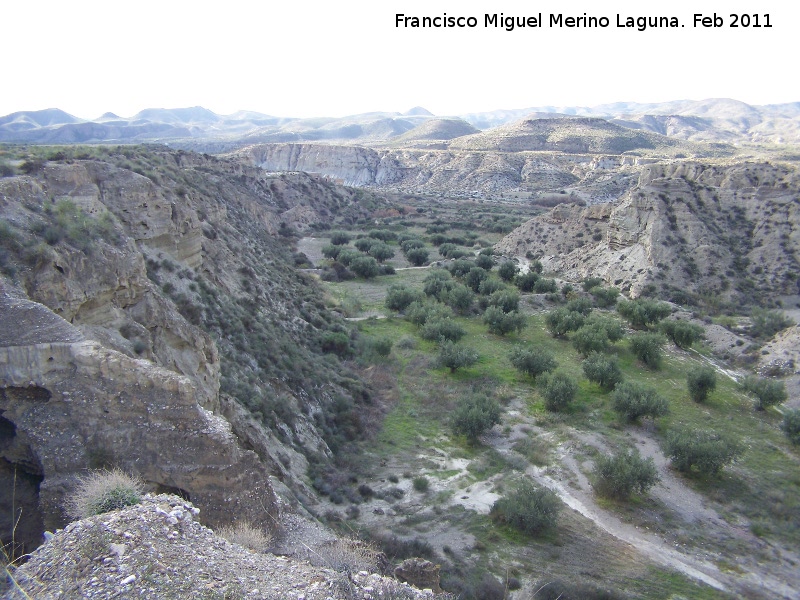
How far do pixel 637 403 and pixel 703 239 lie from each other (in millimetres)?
25365

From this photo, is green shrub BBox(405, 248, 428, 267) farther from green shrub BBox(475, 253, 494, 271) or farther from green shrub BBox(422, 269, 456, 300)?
green shrub BBox(422, 269, 456, 300)

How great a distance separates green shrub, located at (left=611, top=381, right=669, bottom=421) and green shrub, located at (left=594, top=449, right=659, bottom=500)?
4539mm

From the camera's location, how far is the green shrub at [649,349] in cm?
2647

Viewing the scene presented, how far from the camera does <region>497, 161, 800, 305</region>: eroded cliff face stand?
3725cm

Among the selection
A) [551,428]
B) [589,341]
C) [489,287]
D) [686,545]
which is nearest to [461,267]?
[489,287]

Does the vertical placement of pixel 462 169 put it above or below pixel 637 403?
above

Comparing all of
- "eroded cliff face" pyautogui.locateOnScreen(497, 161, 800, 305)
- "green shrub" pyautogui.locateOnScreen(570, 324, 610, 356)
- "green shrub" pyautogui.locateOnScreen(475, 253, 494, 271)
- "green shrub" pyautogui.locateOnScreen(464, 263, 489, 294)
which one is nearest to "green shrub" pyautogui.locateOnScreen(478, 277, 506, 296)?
"green shrub" pyautogui.locateOnScreen(464, 263, 489, 294)

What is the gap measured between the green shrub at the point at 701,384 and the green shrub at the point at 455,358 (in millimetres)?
9547

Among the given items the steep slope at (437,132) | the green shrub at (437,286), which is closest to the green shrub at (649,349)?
the green shrub at (437,286)

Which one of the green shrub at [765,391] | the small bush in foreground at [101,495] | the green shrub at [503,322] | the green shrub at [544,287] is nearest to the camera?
the small bush in foreground at [101,495]

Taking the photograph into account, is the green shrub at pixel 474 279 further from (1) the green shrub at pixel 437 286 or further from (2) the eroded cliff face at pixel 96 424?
(2) the eroded cliff face at pixel 96 424

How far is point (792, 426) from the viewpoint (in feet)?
63.7

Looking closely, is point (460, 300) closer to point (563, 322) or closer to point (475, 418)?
point (563, 322)

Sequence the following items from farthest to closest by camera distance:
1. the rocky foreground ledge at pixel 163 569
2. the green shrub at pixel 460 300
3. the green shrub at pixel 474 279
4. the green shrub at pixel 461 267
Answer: the green shrub at pixel 461 267, the green shrub at pixel 474 279, the green shrub at pixel 460 300, the rocky foreground ledge at pixel 163 569
